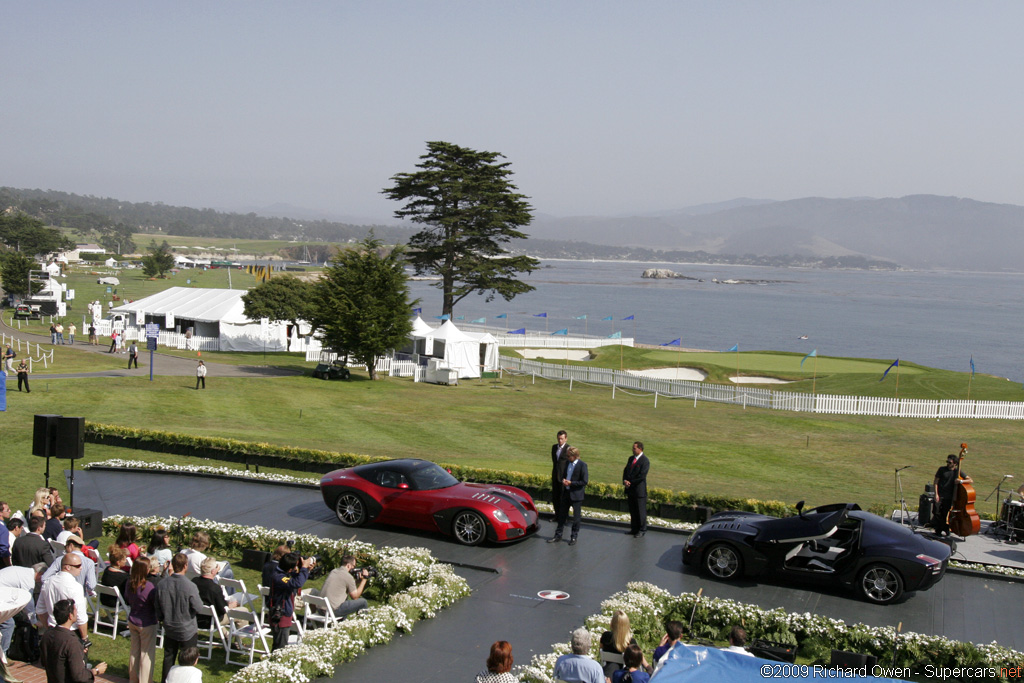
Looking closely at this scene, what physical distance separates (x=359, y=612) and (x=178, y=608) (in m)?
2.32

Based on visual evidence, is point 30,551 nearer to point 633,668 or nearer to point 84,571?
point 84,571

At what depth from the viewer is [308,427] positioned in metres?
25.2

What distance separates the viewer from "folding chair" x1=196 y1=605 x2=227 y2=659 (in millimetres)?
8008

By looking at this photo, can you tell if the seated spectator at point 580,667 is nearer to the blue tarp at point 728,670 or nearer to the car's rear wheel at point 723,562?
the blue tarp at point 728,670

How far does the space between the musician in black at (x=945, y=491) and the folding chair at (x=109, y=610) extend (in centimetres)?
1207

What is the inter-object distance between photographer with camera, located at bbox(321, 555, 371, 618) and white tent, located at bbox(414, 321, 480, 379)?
106 ft

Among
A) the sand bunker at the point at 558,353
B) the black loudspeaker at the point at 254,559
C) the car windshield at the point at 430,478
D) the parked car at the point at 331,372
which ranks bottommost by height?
the black loudspeaker at the point at 254,559

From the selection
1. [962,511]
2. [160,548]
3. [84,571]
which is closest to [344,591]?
[160,548]

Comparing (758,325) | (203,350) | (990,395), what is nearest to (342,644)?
(990,395)

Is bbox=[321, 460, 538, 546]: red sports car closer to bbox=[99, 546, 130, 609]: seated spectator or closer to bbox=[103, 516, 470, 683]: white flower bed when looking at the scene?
bbox=[103, 516, 470, 683]: white flower bed

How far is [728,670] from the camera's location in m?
5.77

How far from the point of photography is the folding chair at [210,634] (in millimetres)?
8008

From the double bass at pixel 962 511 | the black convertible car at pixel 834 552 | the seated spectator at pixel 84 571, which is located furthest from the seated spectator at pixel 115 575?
the double bass at pixel 962 511

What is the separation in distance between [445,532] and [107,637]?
510 cm
